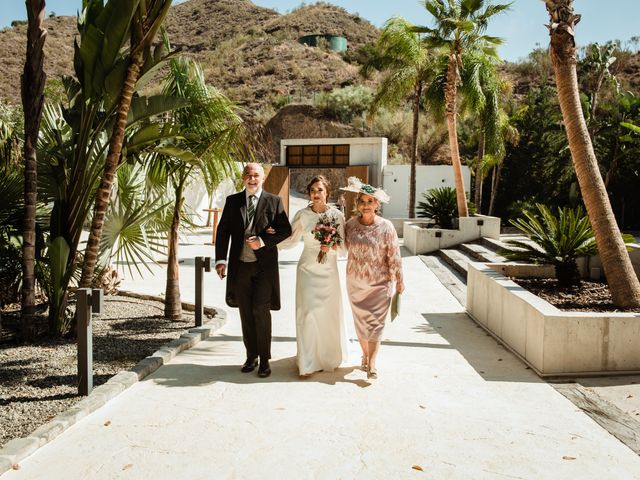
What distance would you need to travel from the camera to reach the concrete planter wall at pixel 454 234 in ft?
55.1

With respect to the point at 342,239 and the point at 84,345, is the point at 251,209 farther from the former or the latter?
the point at 84,345

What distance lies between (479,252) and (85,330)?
1106 cm

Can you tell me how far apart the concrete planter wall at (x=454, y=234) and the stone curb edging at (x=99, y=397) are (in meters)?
9.90

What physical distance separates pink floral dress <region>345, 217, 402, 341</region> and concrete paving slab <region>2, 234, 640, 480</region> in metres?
0.51

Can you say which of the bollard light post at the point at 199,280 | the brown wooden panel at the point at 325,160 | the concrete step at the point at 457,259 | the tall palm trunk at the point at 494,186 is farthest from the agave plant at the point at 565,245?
the tall palm trunk at the point at 494,186

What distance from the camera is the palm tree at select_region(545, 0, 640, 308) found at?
6504mm

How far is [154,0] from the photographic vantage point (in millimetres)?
5875

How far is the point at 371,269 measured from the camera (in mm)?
5656

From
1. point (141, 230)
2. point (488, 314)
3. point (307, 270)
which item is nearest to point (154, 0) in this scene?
point (141, 230)

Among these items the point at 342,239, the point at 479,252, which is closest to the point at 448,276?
the point at 479,252

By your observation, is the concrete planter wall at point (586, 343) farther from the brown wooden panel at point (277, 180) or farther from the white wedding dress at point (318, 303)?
the brown wooden panel at point (277, 180)

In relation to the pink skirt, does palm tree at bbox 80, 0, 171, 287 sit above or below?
above

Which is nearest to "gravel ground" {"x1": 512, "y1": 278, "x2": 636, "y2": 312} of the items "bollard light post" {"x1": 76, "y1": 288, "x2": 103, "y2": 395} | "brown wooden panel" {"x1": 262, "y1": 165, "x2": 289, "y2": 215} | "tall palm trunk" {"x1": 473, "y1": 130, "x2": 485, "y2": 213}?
"bollard light post" {"x1": 76, "y1": 288, "x2": 103, "y2": 395}

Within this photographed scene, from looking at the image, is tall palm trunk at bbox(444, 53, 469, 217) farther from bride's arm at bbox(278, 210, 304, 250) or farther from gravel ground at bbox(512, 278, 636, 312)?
bride's arm at bbox(278, 210, 304, 250)
